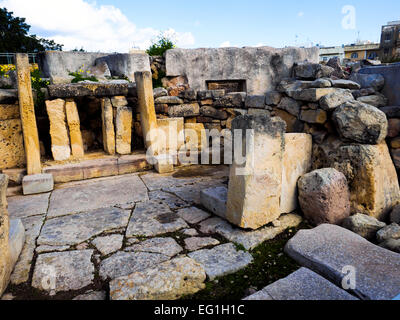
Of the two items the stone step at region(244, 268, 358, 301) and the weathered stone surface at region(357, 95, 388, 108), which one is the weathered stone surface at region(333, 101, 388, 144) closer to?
the weathered stone surface at region(357, 95, 388, 108)

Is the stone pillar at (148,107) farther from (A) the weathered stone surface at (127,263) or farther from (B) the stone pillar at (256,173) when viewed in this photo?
(A) the weathered stone surface at (127,263)

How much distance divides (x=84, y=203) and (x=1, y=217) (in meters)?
1.48

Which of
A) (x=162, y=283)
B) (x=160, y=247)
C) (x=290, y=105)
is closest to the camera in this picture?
(x=162, y=283)

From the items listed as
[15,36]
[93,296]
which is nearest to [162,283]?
[93,296]

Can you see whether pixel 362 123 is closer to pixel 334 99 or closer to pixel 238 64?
pixel 334 99

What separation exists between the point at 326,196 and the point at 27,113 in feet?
12.3

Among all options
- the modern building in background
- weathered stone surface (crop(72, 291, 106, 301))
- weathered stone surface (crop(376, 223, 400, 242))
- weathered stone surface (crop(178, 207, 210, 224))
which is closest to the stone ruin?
weathered stone surface (crop(376, 223, 400, 242))

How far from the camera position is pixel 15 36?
61.4 feet

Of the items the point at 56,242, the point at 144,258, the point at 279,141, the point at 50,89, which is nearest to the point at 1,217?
the point at 56,242

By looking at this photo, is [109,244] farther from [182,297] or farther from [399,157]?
[399,157]

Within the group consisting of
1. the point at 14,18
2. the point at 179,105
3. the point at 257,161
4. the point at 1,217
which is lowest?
the point at 1,217

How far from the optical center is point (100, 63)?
626 cm

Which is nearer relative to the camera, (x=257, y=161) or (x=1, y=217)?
(x=1, y=217)

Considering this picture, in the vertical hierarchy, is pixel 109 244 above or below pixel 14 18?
below
